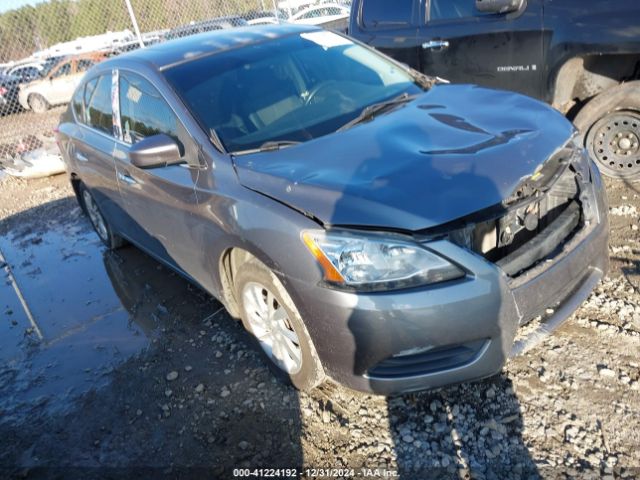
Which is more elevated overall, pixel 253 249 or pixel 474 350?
pixel 253 249

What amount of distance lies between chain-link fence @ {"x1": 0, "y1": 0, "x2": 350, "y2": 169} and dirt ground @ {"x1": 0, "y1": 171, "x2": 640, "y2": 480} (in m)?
7.70

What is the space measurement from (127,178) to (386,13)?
3.15 m

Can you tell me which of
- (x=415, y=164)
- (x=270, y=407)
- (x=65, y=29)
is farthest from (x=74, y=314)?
(x=65, y=29)

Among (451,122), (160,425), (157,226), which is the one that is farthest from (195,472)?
(451,122)

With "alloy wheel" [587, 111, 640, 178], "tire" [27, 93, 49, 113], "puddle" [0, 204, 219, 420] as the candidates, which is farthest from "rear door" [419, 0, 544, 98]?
"tire" [27, 93, 49, 113]

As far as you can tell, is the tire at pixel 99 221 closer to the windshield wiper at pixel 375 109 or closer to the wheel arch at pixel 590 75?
the windshield wiper at pixel 375 109

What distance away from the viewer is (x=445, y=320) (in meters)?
2.16

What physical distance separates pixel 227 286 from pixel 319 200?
100cm

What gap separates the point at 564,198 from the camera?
2.73 metres

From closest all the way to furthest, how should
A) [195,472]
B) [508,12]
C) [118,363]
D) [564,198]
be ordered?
[195,472] → [564,198] → [118,363] → [508,12]

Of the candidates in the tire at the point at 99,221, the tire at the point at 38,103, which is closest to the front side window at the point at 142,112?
the tire at the point at 99,221

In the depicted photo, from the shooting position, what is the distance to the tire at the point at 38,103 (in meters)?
16.3

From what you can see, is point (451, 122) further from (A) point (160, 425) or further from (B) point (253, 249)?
(A) point (160, 425)

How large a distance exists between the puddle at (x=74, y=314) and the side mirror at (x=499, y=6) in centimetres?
322
